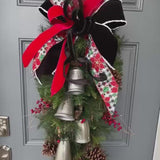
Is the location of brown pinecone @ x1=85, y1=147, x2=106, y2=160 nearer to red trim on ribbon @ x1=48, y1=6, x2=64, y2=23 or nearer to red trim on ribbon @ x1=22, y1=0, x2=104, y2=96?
red trim on ribbon @ x1=22, y1=0, x2=104, y2=96

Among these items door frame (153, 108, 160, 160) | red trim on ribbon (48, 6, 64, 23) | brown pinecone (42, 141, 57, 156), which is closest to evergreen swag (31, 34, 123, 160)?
brown pinecone (42, 141, 57, 156)

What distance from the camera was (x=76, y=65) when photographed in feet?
1.81

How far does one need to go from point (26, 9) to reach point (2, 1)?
0.10 metres

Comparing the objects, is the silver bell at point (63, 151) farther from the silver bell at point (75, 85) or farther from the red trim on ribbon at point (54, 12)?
the red trim on ribbon at point (54, 12)

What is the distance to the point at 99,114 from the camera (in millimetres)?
611

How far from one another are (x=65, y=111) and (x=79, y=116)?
0.23ft

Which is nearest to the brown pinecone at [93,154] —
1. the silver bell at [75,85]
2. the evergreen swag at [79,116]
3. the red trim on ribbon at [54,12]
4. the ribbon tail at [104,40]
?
the evergreen swag at [79,116]

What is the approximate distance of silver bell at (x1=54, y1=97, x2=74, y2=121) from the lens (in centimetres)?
56

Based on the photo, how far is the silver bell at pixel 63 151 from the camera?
0.61 meters

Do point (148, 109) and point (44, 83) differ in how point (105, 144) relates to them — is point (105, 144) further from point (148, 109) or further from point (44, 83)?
point (44, 83)

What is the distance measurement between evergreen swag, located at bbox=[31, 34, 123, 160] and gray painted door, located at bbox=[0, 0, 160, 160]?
6.7 inches

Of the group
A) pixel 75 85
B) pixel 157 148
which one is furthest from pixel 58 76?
pixel 157 148

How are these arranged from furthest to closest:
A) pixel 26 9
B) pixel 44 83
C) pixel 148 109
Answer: pixel 148 109 < pixel 26 9 < pixel 44 83

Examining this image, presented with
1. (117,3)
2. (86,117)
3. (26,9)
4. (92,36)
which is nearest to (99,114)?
(86,117)
